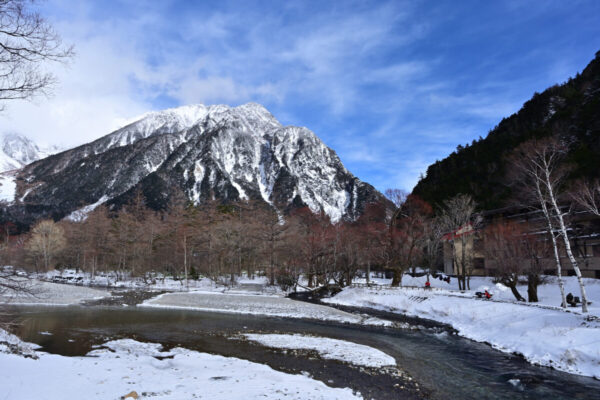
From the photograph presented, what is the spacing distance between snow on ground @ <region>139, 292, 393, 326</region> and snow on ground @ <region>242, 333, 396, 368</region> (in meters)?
7.77

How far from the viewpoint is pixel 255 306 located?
33.2 m

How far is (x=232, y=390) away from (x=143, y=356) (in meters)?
6.83

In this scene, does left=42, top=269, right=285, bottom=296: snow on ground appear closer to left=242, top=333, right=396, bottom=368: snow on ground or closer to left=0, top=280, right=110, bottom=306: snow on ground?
left=0, top=280, right=110, bottom=306: snow on ground

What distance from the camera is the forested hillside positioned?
61.2m

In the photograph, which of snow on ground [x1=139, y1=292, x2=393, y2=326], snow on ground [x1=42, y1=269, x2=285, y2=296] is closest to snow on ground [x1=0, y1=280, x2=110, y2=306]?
snow on ground [x1=42, y1=269, x2=285, y2=296]

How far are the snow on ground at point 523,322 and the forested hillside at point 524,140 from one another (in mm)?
36610

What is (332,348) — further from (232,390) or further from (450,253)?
(450,253)

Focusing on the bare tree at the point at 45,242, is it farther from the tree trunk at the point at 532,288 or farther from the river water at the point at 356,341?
the tree trunk at the point at 532,288

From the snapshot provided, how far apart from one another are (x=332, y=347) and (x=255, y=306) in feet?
58.0

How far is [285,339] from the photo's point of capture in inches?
740

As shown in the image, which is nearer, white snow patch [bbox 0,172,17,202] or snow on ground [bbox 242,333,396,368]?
white snow patch [bbox 0,172,17,202]

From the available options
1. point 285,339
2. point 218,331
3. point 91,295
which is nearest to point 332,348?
point 285,339

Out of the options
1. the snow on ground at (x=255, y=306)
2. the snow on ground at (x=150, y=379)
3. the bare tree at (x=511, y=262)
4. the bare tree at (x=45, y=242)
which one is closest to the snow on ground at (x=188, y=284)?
the snow on ground at (x=255, y=306)

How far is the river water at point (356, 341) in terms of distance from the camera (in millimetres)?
11781
